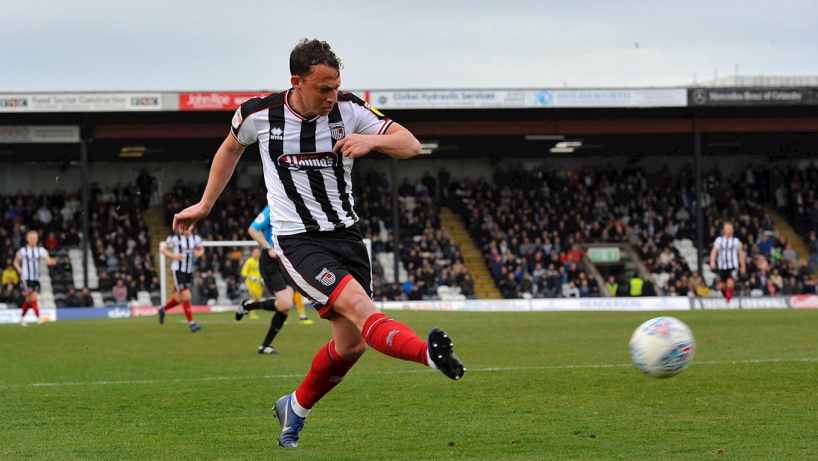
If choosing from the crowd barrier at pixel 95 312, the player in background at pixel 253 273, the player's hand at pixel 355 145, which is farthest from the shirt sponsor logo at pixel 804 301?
the player's hand at pixel 355 145

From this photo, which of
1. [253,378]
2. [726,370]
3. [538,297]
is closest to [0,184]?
[538,297]

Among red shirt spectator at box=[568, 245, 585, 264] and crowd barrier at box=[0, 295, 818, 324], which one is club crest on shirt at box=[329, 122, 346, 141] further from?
red shirt spectator at box=[568, 245, 585, 264]

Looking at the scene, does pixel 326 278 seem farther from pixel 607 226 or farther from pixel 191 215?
pixel 607 226

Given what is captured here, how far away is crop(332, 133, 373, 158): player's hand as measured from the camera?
4992 mm

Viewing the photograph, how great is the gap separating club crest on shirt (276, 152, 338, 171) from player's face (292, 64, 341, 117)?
253 millimetres

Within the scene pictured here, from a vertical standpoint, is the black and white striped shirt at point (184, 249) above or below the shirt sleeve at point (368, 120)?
below

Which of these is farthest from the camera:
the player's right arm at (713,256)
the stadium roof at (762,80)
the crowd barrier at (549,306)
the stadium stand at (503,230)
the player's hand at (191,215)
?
the stadium roof at (762,80)

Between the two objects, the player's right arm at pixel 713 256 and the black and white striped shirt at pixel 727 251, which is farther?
the black and white striped shirt at pixel 727 251

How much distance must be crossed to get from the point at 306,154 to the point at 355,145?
2.26ft

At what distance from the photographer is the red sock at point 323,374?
5828 mm

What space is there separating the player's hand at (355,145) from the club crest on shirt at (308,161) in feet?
1.79

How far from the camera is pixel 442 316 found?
2273 cm

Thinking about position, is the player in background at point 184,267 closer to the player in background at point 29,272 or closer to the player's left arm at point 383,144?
the player in background at point 29,272

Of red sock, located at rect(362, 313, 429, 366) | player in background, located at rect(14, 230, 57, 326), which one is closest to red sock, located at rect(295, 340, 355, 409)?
red sock, located at rect(362, 313, 429, 366)
